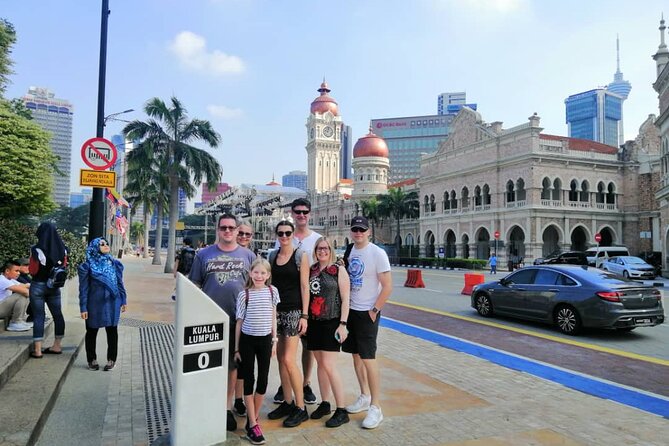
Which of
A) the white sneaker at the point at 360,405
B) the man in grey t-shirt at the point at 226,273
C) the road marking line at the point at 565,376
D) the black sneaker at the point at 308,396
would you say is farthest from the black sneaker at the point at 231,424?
the road marking line at the point at 565,376

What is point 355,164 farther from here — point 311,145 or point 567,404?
point 567,404

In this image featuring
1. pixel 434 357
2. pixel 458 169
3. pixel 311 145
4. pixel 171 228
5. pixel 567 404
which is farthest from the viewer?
pixel 311 145

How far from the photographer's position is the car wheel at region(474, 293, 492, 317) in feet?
39.8

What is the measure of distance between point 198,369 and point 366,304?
1.72 meters

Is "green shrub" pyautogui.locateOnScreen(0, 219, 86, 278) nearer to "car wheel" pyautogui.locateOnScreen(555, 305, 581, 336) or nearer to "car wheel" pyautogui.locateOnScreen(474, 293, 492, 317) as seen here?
"car wheel" pyautogui.locateOnScreen(474, 293, 492, 317)

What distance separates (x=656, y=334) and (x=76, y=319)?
1178cm

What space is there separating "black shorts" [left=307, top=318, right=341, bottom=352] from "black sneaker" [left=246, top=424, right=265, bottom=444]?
0.94 metres

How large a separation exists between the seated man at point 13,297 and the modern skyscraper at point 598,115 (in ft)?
647

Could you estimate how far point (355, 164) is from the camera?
80562 mm

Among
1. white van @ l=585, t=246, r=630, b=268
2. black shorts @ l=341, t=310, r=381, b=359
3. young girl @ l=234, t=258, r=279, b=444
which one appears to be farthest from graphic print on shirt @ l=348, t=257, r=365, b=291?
white van @ l=585, t=246, r=630, b=268

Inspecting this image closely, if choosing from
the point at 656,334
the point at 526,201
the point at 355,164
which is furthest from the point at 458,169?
the point at 656,334

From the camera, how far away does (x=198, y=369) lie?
3912mm

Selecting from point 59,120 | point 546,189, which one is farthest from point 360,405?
point 59,120

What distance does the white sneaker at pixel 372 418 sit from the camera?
4.54 m
